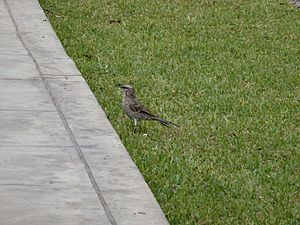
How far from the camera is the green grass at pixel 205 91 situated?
23.5ft

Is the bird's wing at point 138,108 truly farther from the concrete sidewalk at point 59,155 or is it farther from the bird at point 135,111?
the concrete sidewalk at point 59,155

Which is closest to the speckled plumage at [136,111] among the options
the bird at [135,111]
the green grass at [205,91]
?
the bird at [135,111]

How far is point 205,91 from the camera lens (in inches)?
397

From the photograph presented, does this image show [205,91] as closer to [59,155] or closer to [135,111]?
[135,111]

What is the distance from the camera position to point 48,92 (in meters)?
9.20

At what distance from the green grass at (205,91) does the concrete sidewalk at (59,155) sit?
264 millimetres

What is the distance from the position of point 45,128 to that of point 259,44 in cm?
531

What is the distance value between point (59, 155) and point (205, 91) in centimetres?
310

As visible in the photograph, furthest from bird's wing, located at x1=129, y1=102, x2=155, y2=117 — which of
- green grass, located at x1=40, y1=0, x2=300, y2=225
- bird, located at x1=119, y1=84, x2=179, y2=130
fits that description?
green grass, located at x1=40, y1=0, x2=300, y2=225

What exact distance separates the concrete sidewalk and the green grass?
10.4 inches

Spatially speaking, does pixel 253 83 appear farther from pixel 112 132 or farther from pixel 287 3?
pixel 287 3

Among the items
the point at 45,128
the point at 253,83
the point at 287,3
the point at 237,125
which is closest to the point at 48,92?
the point at 45,128

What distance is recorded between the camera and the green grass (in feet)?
23.5

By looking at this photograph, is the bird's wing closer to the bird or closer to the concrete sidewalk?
the bird
